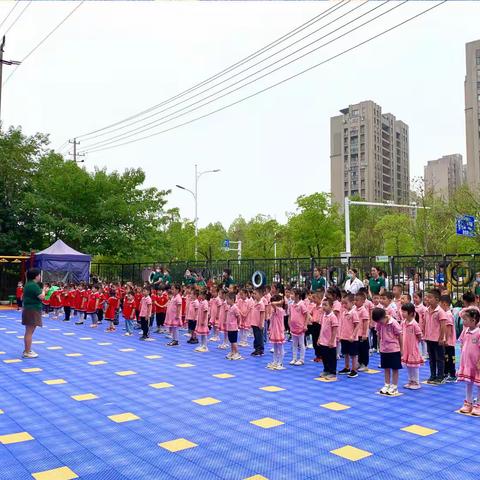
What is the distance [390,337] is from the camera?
7641 millimetres

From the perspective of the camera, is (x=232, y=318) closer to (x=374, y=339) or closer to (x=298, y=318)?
(x=298, y=318)

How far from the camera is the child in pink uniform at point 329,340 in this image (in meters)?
8.55

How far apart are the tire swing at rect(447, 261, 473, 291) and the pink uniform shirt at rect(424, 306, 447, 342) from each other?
5.55 metres

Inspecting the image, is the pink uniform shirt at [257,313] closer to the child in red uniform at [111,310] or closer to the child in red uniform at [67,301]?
the child in red uniform at [111,310]

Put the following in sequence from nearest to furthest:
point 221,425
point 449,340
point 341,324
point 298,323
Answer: point 221,425
point 449,340
point 341,324
point 298,323

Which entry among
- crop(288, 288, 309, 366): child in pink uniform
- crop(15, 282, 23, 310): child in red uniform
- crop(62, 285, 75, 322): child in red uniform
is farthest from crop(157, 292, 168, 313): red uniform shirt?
crop(15, 282, 23, 310): child in red uniform

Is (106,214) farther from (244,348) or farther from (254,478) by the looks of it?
(254,478)

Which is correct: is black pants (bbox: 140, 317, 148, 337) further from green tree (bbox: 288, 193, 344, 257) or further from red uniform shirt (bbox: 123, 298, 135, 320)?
green tree (bbox: 288, 193, 344, 257)

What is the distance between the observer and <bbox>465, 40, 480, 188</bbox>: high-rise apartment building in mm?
65750

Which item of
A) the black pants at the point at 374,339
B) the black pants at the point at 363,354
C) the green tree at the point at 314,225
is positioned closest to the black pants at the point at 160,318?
the black pants at the point at 374,339

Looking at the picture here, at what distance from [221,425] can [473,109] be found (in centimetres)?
7215

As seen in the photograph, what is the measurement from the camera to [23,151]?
2894cm

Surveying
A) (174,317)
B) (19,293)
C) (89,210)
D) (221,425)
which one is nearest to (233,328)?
(174,317)

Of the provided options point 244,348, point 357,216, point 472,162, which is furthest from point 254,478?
point 472,162
